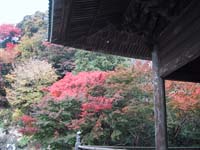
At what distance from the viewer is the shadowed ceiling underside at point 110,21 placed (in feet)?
12.2

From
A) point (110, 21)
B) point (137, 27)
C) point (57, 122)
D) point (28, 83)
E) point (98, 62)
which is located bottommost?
point (57, 122)

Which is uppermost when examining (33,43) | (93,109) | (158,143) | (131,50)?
(33,43)

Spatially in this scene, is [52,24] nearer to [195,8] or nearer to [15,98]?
[195,8]

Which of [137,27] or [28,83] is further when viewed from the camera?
[28,83]

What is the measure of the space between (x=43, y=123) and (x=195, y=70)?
751 centimetres

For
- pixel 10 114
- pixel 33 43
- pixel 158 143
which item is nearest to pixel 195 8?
pixel 158 143

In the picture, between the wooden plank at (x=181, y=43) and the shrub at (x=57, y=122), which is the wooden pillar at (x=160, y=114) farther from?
the shrub at (x=57, y=122)

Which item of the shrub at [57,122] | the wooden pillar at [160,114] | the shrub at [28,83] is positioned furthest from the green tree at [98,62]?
the wooden pillar at [160,114]

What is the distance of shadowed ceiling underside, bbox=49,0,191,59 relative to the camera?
3.71 meters

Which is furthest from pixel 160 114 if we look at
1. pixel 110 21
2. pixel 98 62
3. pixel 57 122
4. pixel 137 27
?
pixel 98 62

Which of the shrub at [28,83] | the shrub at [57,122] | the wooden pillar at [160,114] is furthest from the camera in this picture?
the shrub at [28,83]

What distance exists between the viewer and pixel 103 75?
37.6 ft

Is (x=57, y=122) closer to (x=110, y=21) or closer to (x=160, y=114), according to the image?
(x=110, y=21)

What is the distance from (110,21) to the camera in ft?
15.2
